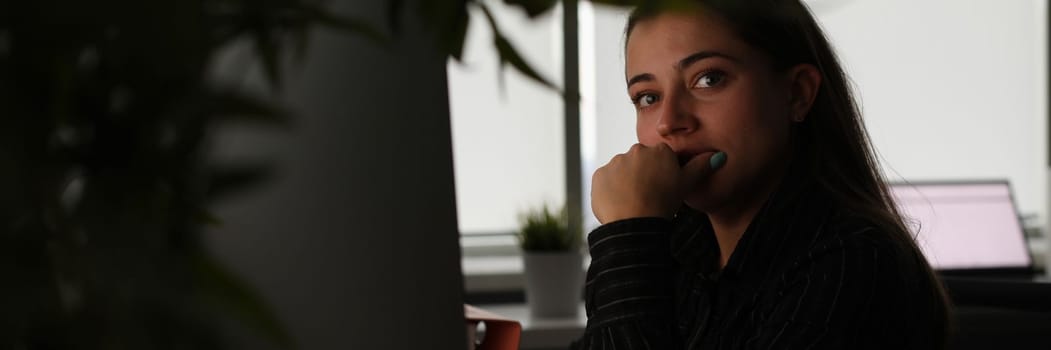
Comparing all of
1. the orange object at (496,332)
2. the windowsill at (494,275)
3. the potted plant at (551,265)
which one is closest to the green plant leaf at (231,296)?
the orange object at (496,332)

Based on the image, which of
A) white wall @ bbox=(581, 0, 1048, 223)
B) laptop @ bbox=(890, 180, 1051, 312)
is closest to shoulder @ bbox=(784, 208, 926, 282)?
laptop @ bbox=(890, 180, 1051, 312)

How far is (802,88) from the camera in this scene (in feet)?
4.53

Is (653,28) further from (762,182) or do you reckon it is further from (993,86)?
(993,86)

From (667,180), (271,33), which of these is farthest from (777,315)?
(271,33)

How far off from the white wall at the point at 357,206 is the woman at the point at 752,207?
79 centimetres

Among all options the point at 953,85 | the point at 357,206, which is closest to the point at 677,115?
the point at 357,206

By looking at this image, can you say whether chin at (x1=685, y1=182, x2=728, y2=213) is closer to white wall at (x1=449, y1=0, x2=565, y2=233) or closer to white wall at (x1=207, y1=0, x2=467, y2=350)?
white wall at (x1=207, y1=0, x2=467, y2=350)

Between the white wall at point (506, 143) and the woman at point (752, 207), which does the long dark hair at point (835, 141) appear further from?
the white wall at point (506, 143)

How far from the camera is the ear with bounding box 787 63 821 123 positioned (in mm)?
1366

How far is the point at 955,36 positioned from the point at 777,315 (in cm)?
253

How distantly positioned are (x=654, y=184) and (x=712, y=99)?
108mm

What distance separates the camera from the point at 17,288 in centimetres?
19

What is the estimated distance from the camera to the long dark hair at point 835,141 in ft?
4.35

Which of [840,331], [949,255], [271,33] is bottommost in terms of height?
[949,255]
